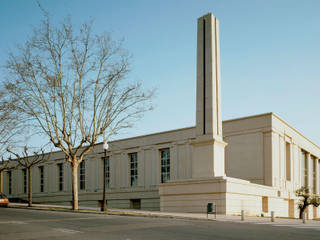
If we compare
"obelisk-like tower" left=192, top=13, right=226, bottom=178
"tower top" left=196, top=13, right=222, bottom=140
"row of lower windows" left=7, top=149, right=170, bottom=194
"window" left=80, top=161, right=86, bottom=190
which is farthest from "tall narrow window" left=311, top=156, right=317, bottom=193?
"window" left=80, top=161, right=86, bottom=190

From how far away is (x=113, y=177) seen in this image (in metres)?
51.5

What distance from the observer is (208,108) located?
27516 mm

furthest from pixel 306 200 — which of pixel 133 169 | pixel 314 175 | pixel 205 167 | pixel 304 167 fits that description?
pixel 133 169

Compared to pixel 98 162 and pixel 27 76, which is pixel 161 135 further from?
pixel 27 76

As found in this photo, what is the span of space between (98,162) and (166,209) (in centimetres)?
2676

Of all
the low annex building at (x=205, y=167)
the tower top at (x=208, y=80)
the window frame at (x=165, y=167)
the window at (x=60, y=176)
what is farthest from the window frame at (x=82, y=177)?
the tower top at (x=208, y=80)

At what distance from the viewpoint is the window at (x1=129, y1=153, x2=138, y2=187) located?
162 ft

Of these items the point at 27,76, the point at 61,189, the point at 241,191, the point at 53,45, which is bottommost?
the point at 61,189

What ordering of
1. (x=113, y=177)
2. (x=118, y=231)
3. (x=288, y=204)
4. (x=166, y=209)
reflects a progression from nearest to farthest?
(x=118, y=231) → (x=166, y=209) → (x=288, y=204) → (x=113, y=177)

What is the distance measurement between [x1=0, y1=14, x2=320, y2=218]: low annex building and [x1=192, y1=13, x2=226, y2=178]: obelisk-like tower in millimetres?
68

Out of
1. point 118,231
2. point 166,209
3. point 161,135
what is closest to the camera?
point 118,231

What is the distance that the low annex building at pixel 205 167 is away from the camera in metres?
27.0

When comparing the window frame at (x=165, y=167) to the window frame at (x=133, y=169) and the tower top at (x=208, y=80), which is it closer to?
the window frame at (x=133, y=169)

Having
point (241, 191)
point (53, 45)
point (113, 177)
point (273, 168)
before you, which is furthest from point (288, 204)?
point (53, 45)
